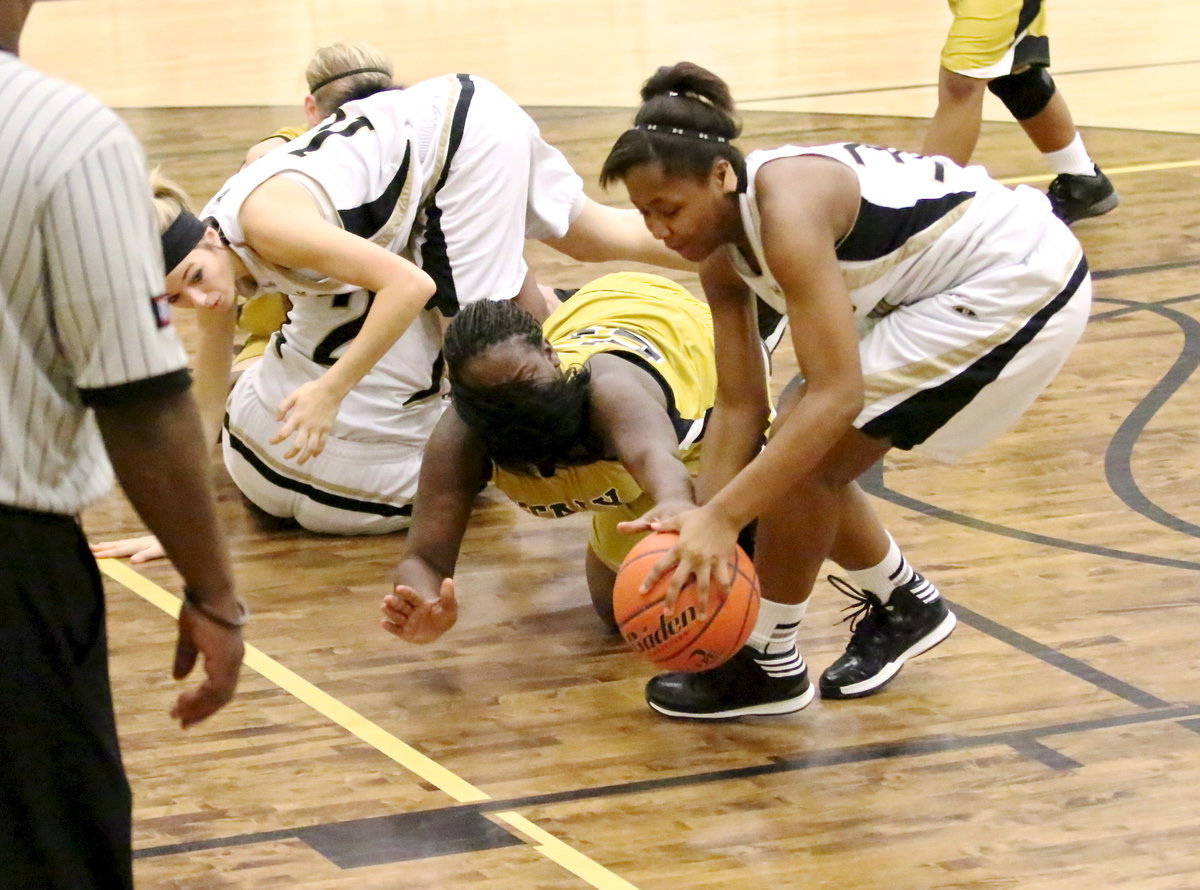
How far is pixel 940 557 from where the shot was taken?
3.80 meters

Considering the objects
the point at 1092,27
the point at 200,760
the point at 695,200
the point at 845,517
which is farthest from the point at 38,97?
the point at 1092,27

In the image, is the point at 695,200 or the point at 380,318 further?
the point at 380,318

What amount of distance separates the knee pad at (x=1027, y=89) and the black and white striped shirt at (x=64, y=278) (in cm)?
519

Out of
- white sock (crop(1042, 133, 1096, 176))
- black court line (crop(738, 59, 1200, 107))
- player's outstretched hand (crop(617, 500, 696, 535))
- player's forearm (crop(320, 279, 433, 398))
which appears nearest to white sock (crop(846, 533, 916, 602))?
player's outstretched hand (crop(617, 500, 696, 535))

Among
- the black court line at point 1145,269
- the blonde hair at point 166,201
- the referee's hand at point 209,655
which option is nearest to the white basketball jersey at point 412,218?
the blonde hair at point 166,201

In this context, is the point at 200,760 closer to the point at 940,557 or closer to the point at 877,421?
the point at 877,421

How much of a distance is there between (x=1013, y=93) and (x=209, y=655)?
204 inches

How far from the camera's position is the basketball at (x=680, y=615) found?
2842mm

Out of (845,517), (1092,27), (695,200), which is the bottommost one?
(1092,27)

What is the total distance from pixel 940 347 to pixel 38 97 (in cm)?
180

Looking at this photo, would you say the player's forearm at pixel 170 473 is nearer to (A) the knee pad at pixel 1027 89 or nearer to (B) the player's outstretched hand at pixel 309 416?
(B) the player's outstretched hand at pixel 309 416

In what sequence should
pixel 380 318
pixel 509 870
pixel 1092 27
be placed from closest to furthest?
1. pixel 509 870
2. pixel 380 318
3. pixel 1092 27

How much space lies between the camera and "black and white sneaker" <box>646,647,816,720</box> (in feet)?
10.4

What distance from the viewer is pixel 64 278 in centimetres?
163
